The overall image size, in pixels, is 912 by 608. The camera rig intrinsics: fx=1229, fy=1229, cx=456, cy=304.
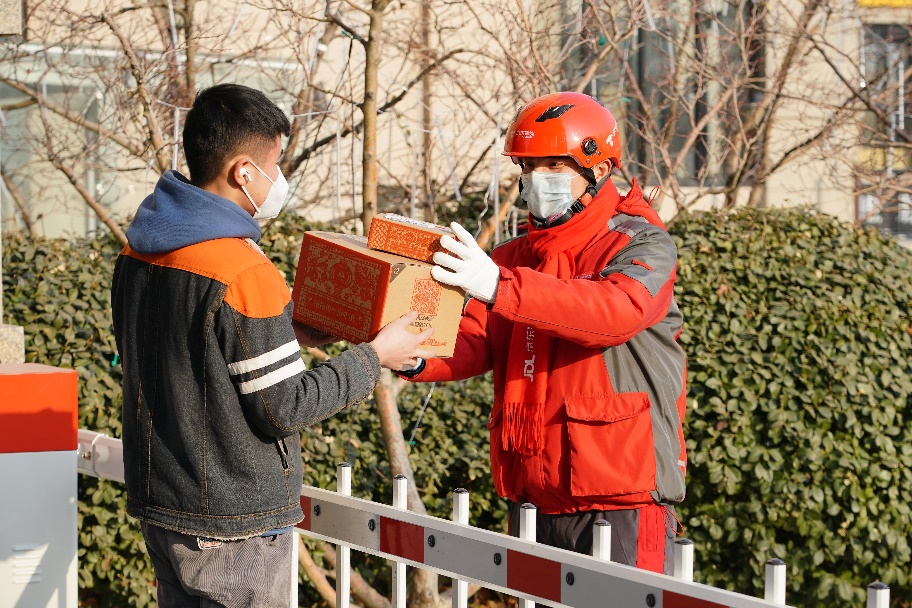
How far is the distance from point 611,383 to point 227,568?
112 centimetres

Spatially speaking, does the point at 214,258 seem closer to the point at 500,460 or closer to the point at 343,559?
the point at 500,460

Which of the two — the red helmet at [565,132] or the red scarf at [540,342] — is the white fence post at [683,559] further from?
the red helmet at [565,132]

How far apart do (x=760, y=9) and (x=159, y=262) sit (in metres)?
6.10

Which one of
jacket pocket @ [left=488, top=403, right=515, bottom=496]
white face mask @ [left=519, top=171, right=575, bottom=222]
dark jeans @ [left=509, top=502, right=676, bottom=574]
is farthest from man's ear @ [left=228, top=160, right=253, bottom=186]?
dark jeans @ [left=509, top=502, right=676, bottom=574]

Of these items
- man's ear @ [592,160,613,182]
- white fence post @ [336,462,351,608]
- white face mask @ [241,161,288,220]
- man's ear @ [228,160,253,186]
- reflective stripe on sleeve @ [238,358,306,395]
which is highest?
man's ear @ [592,160,613,182]

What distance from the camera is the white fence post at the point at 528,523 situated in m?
3.15

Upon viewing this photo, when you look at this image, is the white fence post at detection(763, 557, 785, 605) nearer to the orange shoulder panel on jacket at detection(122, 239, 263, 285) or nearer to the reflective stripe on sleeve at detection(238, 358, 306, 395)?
the reflective stripe on sleeve at detection(238, 358, 306, 395)

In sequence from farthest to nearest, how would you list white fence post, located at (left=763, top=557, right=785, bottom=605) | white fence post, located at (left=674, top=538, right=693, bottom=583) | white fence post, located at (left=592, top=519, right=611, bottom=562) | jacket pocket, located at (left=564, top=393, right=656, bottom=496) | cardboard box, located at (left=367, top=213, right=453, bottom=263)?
jacket pocket, located at (left=564, top=393, right=656, bottom=496)
cardboard box, located at (left=367, top=213, right=453, bottom=263)
white fence post, located at (left=592, top=519, right=611, bottom=562)
white fence post, located at (left=674, top=538, right=693, bottom=583)
white fence post, located at (left=763, top=557, right=785, bottom=605)

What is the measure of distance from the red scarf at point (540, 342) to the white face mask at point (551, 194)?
0.15 feet

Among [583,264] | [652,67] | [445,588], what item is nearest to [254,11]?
[652,67]

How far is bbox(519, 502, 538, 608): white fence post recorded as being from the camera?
3.15m

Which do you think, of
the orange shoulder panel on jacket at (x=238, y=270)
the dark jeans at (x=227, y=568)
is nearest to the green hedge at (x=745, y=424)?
the dark jeans at (x=227, y=568)

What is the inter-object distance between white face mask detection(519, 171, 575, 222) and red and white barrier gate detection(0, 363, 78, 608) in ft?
5.14

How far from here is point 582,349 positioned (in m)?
3.29
